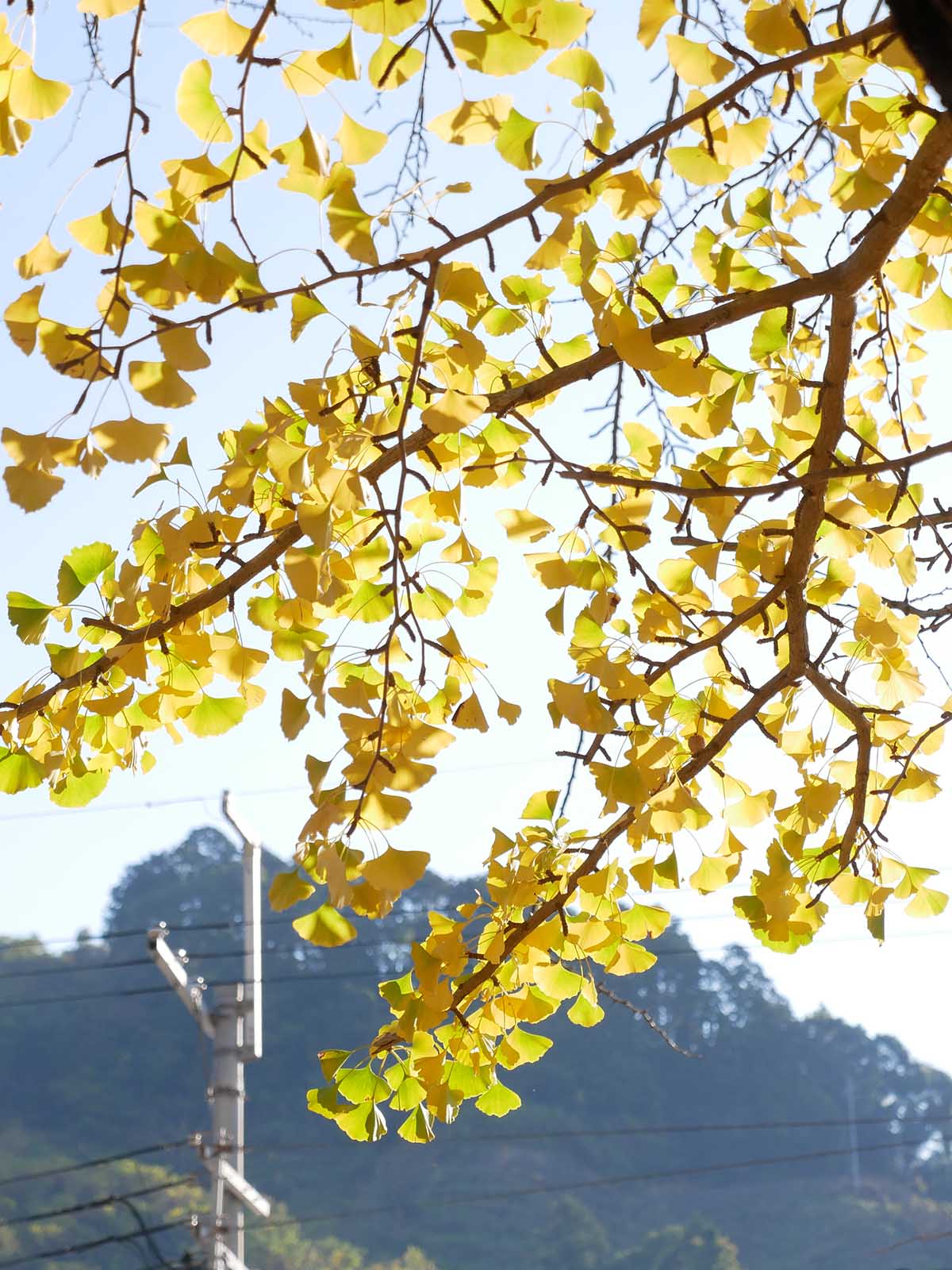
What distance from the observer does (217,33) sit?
2.39 ft

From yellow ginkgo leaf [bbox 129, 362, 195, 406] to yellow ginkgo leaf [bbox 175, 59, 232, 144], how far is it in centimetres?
14

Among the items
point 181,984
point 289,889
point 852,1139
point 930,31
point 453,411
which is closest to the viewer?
point 930,31

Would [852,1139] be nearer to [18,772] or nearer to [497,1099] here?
[497,1099]

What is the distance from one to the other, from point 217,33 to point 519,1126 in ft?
96.7

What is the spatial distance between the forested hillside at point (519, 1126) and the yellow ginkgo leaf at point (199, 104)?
23469mm

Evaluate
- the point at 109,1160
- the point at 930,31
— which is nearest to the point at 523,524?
the point at 930,31

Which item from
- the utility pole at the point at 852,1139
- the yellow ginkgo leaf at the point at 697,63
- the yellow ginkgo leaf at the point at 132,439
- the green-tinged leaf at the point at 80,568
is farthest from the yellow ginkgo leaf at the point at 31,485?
the utility pole at the point at 852,1139

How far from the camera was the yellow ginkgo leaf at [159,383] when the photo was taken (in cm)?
70

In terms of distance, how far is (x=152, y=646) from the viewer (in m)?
0.97

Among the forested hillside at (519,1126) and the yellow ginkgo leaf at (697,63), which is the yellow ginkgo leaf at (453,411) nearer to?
the yellow ginkgo leaf at (697,63)

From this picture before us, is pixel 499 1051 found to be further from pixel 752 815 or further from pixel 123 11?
pixel 123 11

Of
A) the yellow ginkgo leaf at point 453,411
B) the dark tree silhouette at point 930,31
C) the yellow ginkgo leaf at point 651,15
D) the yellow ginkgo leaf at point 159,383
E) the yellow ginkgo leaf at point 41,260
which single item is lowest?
the dark tree silhouette at point 930,31

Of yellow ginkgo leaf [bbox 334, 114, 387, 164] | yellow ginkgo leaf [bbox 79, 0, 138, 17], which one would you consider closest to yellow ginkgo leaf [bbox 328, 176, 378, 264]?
yellow ginkgo leaf [bbox 334, 114, 387, 164]

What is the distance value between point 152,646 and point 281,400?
21cm
